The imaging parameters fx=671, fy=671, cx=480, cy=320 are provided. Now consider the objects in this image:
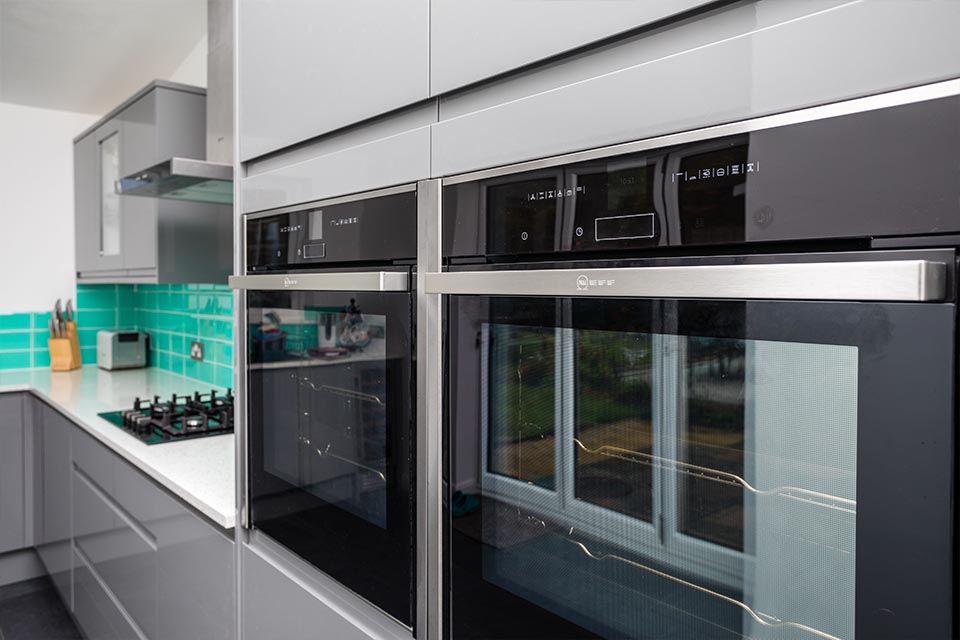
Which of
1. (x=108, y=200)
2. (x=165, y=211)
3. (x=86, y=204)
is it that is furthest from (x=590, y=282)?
(x=86, y=204)

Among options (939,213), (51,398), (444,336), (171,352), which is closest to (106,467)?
(51,398)

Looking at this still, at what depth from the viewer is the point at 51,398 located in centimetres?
268

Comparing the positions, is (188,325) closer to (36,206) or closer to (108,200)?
(108,200)

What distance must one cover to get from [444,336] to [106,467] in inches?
69.0

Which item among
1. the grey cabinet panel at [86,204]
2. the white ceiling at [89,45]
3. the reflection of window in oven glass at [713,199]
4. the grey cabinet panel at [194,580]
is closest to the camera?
the reflection of window in oven glass at [713,199]

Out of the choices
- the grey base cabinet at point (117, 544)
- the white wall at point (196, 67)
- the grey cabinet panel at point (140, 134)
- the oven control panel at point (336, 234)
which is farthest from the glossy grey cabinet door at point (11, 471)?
the oven control panel at point (336, 234)

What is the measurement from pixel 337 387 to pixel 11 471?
268 cm

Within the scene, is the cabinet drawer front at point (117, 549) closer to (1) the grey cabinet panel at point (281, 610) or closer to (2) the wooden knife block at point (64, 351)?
(1) the grey cabinet panel at point (281, 610)

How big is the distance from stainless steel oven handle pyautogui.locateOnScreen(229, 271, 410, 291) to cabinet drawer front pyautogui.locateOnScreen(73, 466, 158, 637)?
0.97 m

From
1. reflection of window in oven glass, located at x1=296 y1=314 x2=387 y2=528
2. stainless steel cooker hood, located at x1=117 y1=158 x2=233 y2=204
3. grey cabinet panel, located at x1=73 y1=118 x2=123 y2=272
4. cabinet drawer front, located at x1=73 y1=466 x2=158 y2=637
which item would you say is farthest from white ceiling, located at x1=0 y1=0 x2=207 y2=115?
reflection of window in oven glass, located at x1=296 y1=314 x2=387 y2=528

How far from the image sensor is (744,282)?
566 millimetres

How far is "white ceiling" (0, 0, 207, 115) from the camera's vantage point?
239 centimetres

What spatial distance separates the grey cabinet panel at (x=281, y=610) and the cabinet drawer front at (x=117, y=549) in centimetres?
60

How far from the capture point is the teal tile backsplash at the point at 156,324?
2.90m
